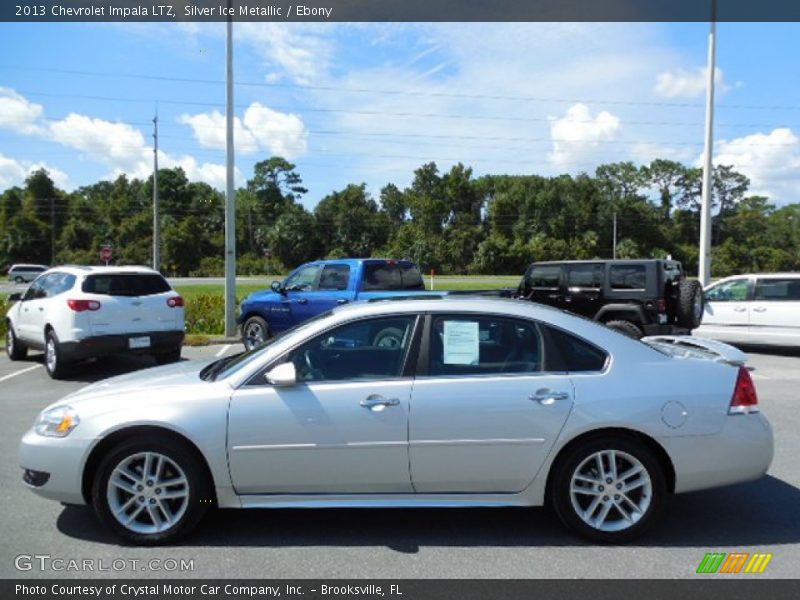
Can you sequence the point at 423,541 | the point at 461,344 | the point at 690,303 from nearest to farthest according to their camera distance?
the point at 423,541 → the point at 461,344 → the point at 690,303

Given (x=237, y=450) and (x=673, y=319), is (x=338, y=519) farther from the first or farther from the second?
(x=673, y=319)

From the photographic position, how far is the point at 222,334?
52.4 ft

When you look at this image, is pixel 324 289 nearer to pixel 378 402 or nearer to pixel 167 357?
pixel 167 357

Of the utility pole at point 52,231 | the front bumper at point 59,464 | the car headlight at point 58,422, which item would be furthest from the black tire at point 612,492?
the utility pole at point 52,231

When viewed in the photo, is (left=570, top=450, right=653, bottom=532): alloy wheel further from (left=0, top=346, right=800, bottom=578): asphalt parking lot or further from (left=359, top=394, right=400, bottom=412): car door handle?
(left=359, top=394, right=400, bottom=412): car door handle

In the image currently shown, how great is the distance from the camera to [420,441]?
3.84 metres

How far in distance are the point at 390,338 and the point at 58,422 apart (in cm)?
213

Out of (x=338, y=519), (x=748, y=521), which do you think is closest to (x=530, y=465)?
(x=338, y=519)

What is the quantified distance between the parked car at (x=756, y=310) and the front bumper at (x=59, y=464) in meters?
12.5

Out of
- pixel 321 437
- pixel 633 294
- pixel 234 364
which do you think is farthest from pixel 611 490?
pixel 633 294

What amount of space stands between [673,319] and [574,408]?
28.4ft

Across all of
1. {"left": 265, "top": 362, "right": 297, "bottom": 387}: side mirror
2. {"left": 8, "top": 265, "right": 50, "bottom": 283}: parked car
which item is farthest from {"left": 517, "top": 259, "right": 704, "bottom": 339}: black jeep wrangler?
{"left": 8, "top": 265, "right": 50, "bottom": 283}: parked car

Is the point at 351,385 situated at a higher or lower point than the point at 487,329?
lower

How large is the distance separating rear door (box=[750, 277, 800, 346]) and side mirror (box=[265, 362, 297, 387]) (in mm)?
11600
